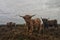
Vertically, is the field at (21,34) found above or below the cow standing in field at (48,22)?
below

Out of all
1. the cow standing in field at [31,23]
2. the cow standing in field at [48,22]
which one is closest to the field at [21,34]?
the cow standing in field at [31,23]

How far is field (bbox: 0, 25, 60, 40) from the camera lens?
3.36m

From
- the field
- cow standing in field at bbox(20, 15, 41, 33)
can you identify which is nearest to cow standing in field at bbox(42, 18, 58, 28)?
cow standing in field at bbox(20, 15, 41, 33)

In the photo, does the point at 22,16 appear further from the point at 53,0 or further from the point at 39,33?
the point at 53,0

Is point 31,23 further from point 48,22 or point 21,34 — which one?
point 48,22

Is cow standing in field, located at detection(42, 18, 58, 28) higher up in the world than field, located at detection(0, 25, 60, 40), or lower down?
higher up

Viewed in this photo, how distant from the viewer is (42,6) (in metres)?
3.72

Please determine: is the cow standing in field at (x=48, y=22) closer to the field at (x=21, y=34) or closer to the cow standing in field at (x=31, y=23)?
the cow standing in field at (x=31, y=23)

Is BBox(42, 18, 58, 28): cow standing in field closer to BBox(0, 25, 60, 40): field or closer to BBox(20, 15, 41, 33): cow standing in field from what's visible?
BBox(20, 15, 41, 33): cow standing in field

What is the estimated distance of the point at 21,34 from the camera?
11.1 feet

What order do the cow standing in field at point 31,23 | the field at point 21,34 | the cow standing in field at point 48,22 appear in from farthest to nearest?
the cow standing in field at point 48,22, the cow standing in field at point 31,23, the field at point 21,34

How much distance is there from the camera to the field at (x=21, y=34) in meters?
3.36

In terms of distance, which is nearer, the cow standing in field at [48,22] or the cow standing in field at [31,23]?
the cow standing in field at [31,23]

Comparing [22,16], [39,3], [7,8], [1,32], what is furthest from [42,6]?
[1,32]
